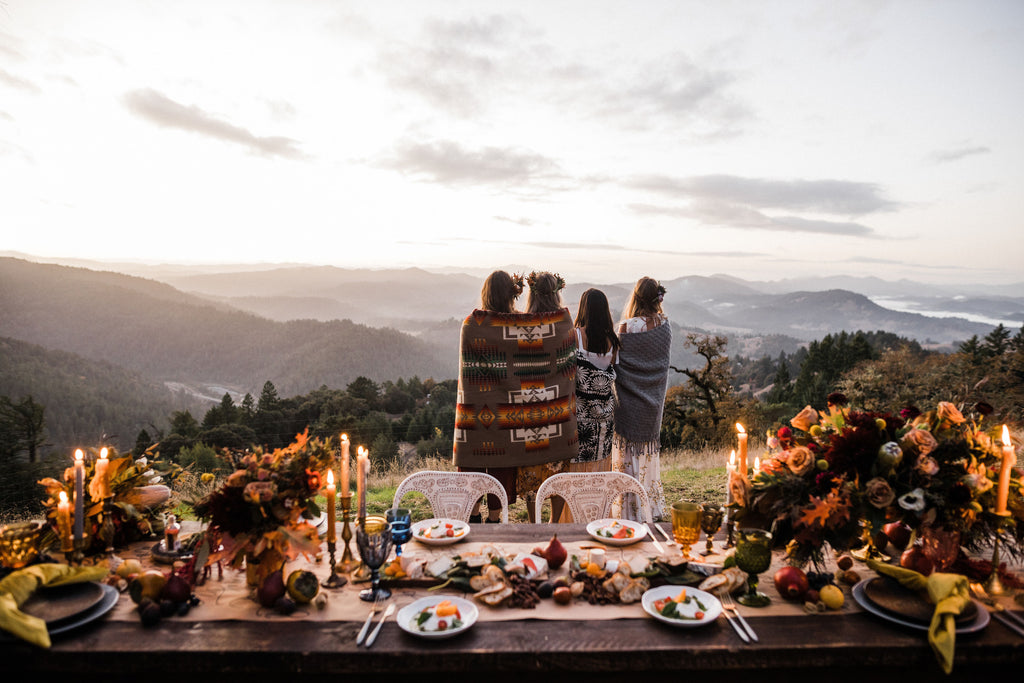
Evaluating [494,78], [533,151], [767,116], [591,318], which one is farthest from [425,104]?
[591,318]

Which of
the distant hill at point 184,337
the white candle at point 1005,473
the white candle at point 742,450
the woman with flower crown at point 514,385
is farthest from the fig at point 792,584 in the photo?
the distant hill at point 184,337

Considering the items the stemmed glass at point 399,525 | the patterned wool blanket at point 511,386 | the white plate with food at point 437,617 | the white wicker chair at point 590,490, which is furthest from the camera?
the patterned wool blanket at point 511,386

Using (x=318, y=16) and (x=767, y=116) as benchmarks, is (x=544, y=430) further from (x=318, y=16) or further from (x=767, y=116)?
(x=767, y=116)

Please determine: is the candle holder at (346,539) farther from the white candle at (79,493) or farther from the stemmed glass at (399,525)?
the white candle at (79,493)

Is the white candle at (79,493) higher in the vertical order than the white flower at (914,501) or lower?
lower

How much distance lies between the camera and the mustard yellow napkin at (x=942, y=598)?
1.30 meters

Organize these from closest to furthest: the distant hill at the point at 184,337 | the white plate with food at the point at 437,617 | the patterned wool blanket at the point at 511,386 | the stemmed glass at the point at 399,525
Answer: the white plate with food at the point at 437,617, the stemmed glass at the point at 399,525, the patterned wool blanket at the point at 511,386, the distant hill at the point at 184,337

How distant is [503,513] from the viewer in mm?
2920

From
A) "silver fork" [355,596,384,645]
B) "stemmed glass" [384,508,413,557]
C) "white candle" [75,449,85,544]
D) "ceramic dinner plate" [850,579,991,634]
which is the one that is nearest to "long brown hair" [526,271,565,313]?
"stemmed glass" [384,508,413,557]

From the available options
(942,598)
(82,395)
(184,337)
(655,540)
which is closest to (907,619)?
(942,598)

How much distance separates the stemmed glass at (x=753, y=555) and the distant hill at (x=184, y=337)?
14.8 m

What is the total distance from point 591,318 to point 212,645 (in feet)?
8.73

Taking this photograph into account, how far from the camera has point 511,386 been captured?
3252 millimetres

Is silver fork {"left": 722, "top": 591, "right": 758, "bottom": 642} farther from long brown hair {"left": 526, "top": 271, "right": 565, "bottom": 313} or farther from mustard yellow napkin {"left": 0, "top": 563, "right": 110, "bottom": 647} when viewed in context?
long brown hair {"left": 526, "top": 271, "right": 565, "bottom": 313}
